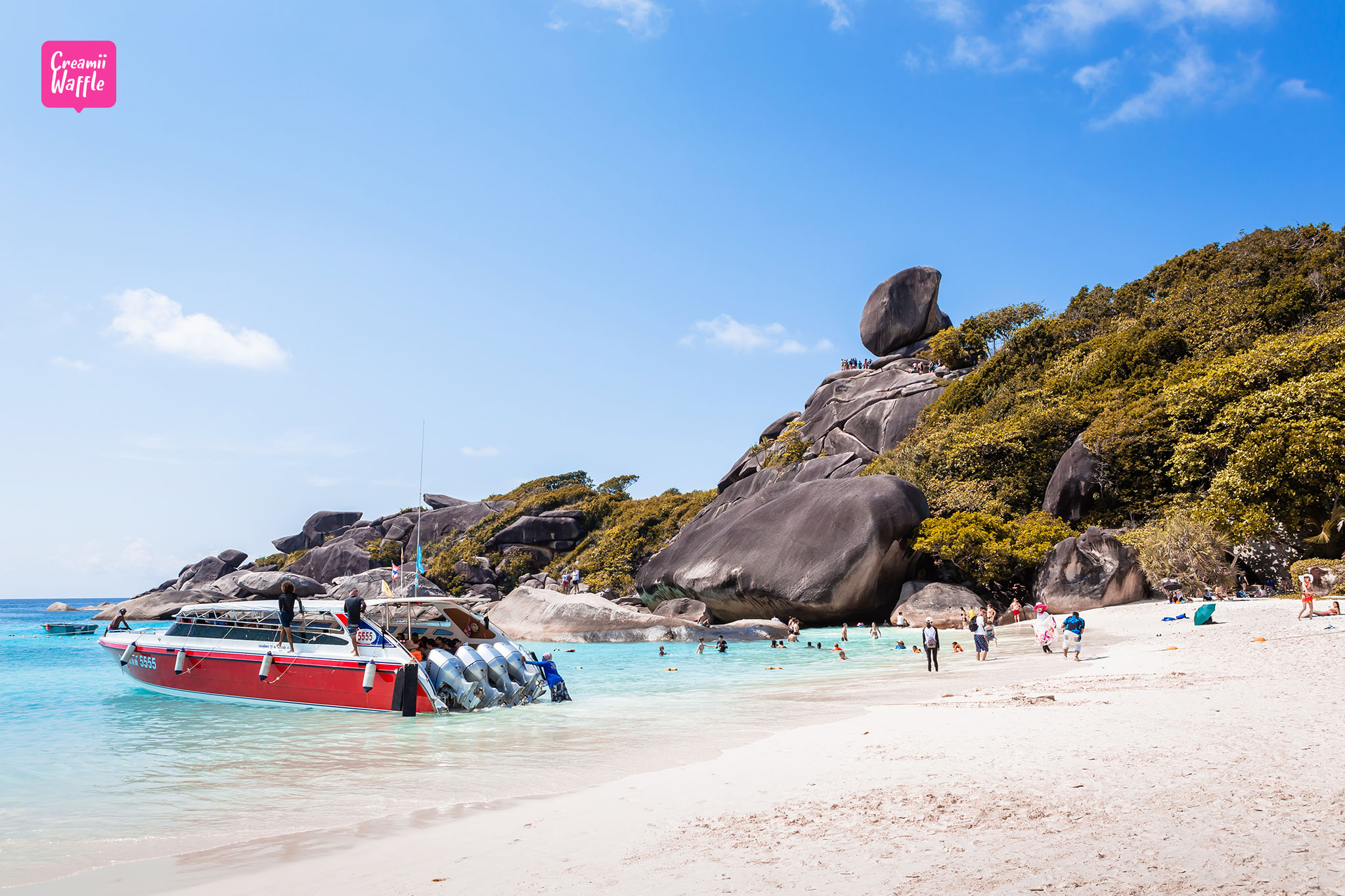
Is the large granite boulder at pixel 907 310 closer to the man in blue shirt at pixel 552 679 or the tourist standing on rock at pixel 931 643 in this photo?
the tourist standing on rock at pixel 931 643

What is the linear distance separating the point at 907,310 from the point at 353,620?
189 ft

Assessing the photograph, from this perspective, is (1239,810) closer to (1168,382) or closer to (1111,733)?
(1111,733)

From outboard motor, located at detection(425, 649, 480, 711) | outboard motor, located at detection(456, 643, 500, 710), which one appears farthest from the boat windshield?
outboard motor, located at detection(456, 643, 500, 710)

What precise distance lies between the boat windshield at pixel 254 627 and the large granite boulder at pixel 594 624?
15269 mm

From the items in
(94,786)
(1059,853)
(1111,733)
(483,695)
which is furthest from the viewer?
(483,695)

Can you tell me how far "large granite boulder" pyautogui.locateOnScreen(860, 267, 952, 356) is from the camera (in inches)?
2515

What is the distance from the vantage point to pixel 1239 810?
4.66m

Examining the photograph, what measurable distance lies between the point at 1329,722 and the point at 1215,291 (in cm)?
4243

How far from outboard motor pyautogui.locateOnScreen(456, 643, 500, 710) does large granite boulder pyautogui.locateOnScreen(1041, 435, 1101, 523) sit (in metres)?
28.5

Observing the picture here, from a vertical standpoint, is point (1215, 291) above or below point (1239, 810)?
above

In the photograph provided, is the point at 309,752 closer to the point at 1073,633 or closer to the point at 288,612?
the point at 288,612

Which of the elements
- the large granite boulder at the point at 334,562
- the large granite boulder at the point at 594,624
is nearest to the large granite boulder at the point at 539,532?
the large granite boulder at the point at 334,562

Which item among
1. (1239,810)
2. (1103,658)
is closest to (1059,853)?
(1239,810)

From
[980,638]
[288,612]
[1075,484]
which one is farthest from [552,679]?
[1075,484]
